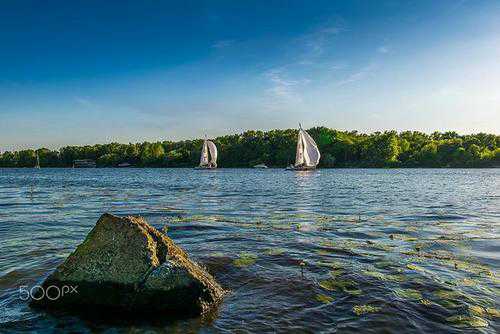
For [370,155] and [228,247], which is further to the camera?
[370,155]

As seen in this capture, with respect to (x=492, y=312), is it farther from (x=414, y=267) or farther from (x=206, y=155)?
(x=206, y=155)

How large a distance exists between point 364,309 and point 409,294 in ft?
4.57

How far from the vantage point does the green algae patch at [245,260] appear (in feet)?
35.9

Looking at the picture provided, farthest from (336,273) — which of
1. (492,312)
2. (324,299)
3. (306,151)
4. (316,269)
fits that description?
(306,151)

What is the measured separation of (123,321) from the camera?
715 centimetres

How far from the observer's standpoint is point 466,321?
23.3 ft

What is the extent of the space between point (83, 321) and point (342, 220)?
1449 centimetres

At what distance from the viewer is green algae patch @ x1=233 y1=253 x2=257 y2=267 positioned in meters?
11.0

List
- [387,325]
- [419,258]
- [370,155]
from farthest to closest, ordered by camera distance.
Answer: [370,155] < [419,258] < [387,325]

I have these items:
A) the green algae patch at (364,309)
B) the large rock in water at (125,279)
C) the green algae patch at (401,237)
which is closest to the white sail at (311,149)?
the green algae patch at (401,237)

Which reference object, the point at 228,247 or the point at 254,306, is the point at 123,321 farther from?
the point at 228,247

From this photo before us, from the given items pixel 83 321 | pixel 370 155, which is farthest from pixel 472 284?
pixel 370 155

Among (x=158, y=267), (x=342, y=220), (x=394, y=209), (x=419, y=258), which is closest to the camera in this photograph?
(x=158, y=267)

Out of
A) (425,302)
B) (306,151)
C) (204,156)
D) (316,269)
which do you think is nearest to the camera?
(425,302)
